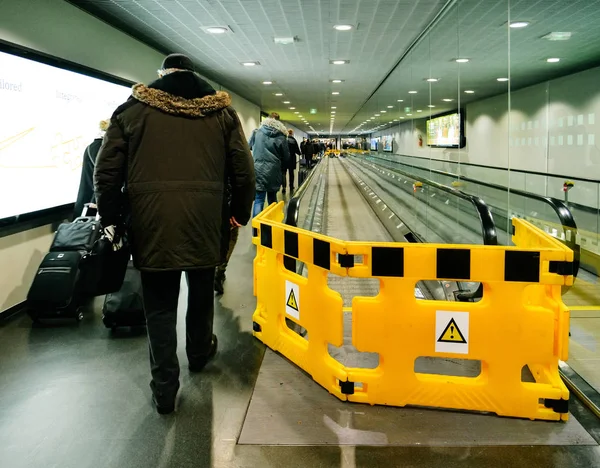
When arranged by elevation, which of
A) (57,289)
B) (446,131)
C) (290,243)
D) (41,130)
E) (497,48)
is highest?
(497,48)

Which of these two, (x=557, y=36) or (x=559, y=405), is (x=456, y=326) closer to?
(x=559, y=405)

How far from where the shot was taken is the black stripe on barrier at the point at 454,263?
2.60m

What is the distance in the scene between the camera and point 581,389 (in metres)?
2.93

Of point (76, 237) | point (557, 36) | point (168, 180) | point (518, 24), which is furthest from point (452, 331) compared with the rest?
point (518, 24)

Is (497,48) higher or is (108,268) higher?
(497,48)

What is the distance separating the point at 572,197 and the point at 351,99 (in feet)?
48.0

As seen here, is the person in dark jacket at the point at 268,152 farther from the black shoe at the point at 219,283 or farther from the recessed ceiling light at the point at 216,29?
the black shoe at the point at 219,283

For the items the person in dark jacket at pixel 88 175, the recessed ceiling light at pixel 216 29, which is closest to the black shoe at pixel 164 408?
the person in dark jacket at pixel 88 175

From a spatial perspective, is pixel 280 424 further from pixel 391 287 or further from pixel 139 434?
pixel 391 287

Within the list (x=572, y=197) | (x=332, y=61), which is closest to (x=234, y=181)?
(x=572, y=197)

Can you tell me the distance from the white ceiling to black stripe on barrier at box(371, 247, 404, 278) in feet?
12.7

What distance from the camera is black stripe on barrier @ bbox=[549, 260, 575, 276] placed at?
2.50 m

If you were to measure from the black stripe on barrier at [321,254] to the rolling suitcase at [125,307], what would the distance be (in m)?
1.63

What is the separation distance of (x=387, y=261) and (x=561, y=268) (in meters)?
0.89
